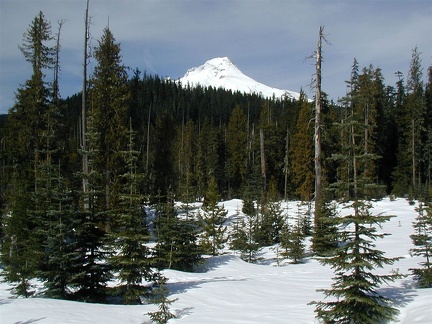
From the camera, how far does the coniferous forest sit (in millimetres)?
9370

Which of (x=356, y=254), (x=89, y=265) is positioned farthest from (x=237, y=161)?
(x=356, y=254)

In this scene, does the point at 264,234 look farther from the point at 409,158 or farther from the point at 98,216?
the point at 409,158

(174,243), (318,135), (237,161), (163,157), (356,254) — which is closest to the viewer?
(356,254)

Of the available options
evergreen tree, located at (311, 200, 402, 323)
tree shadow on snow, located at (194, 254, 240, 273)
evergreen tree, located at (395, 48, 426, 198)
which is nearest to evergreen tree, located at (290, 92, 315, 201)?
evergreen tree, located at (395, 48, 426, 198)

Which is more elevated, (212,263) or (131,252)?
(131,252)

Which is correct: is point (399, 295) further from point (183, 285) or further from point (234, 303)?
point (183, 285)

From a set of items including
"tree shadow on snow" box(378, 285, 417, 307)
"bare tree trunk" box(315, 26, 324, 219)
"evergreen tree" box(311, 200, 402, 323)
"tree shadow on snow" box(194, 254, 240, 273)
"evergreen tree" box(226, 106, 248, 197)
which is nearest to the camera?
"evergreen tree" box(311, 200, 402, 323)

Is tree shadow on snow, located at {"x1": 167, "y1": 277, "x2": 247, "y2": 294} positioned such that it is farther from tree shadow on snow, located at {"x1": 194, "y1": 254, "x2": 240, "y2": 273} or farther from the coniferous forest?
tree shadow on snow, located at {"x1": 194, "y1": 254, "x2": 240, "y2": 273}

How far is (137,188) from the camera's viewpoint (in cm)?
1158

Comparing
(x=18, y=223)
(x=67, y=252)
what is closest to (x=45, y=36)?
(x=18, y=223)

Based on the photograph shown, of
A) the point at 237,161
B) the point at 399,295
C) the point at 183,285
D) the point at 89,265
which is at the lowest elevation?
the point at 183,285

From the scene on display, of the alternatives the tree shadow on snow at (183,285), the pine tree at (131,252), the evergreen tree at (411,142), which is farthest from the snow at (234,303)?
the evergreen tree at (411,142)

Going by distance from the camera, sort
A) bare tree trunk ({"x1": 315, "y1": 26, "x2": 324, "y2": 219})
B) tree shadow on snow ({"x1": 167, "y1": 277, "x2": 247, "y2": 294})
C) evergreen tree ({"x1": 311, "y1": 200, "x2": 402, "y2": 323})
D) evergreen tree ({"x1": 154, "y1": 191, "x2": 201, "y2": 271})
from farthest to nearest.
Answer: bare tree trunk ({"x1": 315, "y1": 26, "x2": 324, "y2": 219}) → evergreen tree ({"x1": 154, "y1": 191, "x2": 201, "y2": 271}) → tree shadow on snow ({"x1": 167, "y1": 277, "x2": 247, "y2": 294}) → evergreen tree ({"x1": 311, "y1": 200, "x2": 402, "y2": 323})

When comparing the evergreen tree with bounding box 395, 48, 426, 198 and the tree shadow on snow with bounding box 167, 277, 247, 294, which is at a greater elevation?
the evergreen tree with bounding box 395, 48, 426, 198
